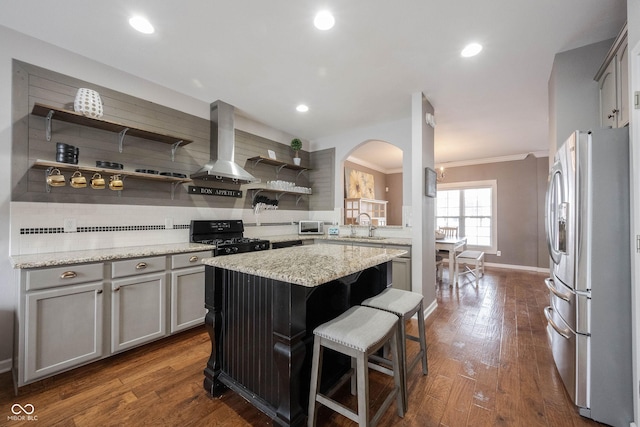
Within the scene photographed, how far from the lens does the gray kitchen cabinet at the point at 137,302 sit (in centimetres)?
213

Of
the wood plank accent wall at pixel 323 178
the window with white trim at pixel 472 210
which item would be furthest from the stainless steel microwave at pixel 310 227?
the window with white trim at pixel 472 210

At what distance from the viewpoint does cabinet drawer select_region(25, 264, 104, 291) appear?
176 cm

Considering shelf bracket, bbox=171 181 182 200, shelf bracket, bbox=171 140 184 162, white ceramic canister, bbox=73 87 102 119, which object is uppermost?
white ceramic canister, bbox=73 87 102 119

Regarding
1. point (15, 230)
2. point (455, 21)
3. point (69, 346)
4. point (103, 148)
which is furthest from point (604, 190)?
point (15, 230)

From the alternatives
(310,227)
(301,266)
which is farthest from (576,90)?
(310,227)

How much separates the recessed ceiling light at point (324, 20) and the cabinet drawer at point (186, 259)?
2.32 metres

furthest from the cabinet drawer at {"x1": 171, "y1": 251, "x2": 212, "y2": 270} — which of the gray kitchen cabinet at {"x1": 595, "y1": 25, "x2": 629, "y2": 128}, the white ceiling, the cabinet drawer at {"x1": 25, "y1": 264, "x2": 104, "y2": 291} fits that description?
the gray kitchen cabinet at {"x1": 595, "y1": 25, "x2": 629, "y2": 128}

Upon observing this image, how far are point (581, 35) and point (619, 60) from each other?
518 millimetres

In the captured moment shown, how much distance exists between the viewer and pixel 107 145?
8.43ft

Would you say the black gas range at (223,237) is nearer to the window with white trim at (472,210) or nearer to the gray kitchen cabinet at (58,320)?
the gray kitchen cabinet at (58,320)

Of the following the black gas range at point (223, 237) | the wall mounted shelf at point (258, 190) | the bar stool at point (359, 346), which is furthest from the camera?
the wall mounted shelf at point (258, 190)

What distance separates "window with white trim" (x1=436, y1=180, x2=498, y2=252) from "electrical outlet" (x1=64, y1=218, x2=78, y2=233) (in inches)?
284

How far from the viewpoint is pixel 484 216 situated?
6461mm

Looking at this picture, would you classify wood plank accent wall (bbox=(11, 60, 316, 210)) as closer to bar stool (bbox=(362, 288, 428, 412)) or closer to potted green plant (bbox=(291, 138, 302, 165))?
potted green plant (bbox=(291, 138, 302, 165))
